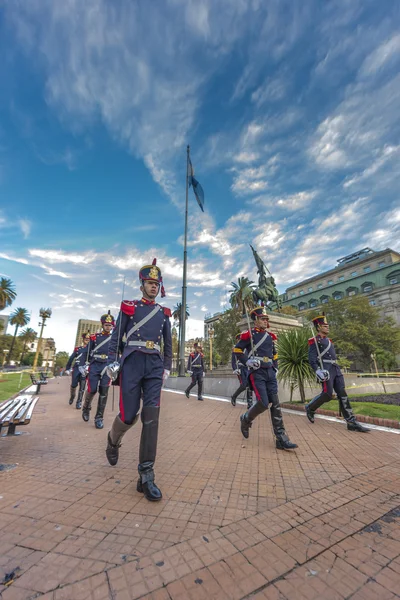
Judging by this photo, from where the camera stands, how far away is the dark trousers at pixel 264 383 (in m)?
4.72

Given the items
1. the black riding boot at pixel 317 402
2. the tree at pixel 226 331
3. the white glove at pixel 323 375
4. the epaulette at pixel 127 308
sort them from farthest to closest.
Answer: the tree at pixel 226 331 → the black riding boot at pixel 317 402 → the white glove at pixel 323 375 → the epaulette at pixel 127 308

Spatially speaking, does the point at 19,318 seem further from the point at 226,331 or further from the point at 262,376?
the point at 262,376

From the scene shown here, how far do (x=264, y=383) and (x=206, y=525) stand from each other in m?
2.82

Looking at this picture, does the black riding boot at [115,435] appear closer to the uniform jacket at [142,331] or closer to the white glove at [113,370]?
the white glove at [113,370]

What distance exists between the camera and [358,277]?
192 feet

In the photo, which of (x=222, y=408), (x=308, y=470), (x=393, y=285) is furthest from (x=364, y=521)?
(x=393, y=285)

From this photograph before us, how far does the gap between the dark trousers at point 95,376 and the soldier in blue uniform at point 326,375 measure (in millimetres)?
4735

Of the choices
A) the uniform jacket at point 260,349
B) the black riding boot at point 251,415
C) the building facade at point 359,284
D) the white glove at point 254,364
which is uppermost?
the building facade at point 359,284

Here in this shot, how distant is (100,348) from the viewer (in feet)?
22.8

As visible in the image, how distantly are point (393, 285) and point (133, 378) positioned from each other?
59514 millimetres

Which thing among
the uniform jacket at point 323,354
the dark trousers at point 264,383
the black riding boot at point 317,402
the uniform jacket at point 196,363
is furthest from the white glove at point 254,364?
the uniform jacket at point 196,363

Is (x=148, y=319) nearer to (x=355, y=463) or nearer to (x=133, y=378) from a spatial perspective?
(x=133, y=378)

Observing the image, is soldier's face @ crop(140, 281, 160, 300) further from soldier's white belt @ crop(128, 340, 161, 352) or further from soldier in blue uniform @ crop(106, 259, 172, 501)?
soldier's white belt @ crop(128, 340, 161, 352)

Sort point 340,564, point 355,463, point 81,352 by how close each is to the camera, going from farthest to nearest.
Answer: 1. point 81,352
2. point 355,463
3. point 340,564
